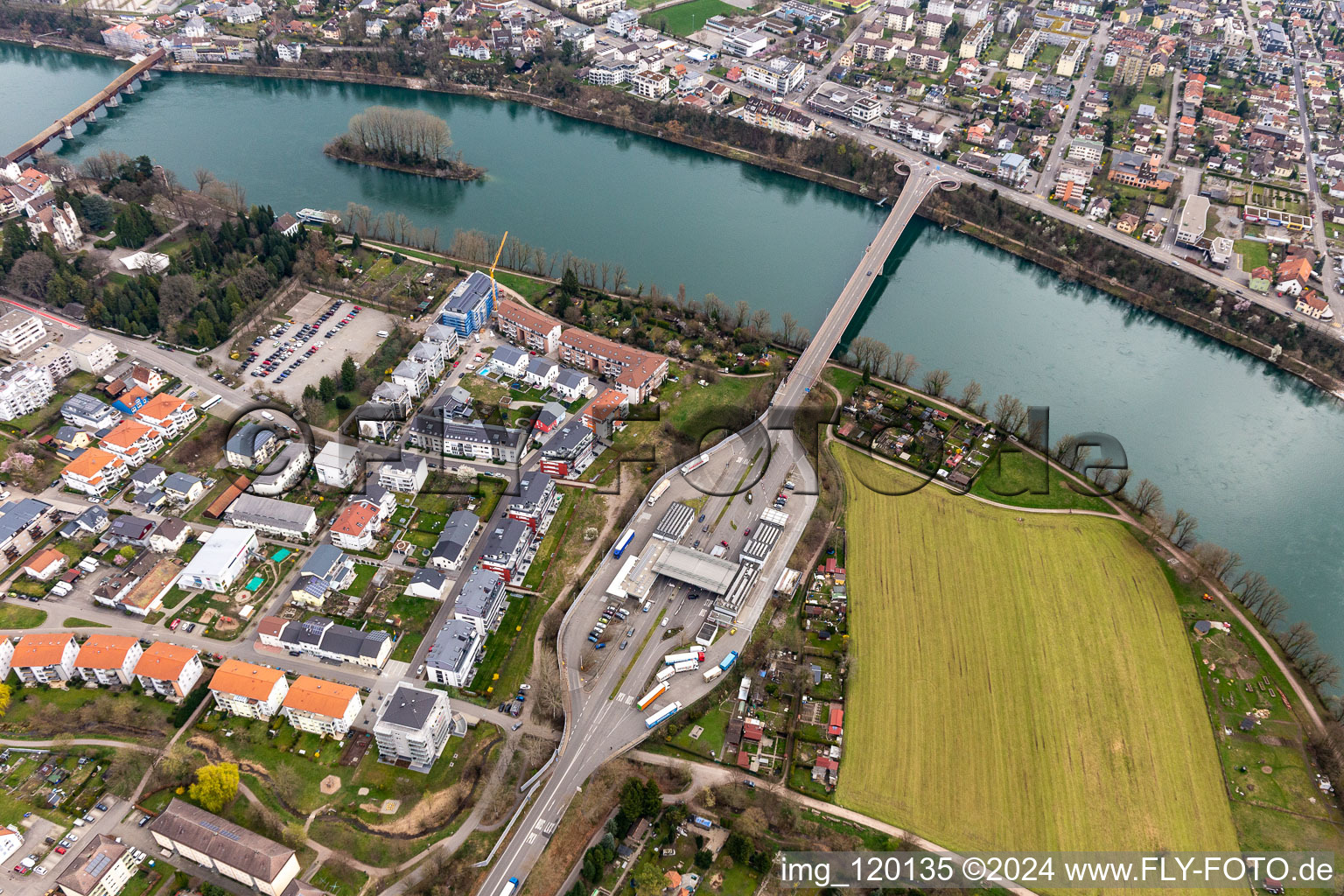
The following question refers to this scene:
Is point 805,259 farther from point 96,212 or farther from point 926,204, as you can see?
point 96,212

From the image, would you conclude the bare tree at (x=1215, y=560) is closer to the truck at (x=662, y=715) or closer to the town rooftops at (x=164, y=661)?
the truck at (x=662, y=715)

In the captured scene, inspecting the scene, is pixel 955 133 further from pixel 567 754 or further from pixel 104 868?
pixel 104 868

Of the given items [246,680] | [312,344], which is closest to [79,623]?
[246,680]

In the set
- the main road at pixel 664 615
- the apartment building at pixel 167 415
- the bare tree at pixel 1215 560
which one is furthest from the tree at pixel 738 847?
the apartment building at pixel 167 415

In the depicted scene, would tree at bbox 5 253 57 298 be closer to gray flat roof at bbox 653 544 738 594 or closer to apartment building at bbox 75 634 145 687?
apartment building at bbox 75 634 145 687

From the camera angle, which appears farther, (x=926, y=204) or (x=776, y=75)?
(x=776, y=75)

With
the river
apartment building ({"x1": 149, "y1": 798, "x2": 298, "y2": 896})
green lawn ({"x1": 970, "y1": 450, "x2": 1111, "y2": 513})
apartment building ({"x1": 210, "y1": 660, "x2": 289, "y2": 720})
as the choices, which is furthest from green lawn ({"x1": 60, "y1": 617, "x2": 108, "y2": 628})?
green lawn ({"x1": 970, "y1": 450, "x2": 1111, "y2": 513})
